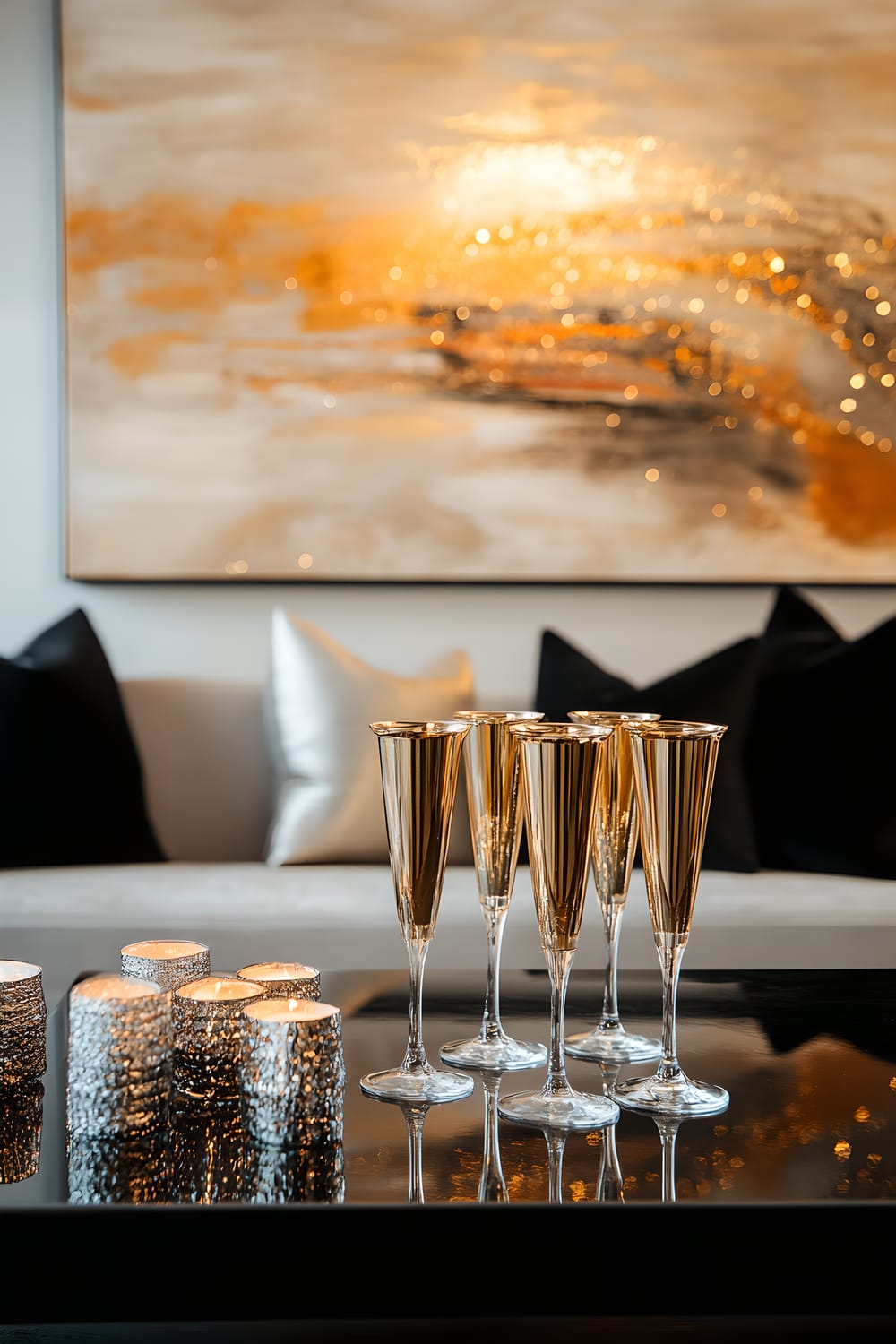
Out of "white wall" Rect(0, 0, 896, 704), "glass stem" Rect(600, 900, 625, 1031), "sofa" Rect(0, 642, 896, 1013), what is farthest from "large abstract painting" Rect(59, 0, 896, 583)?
"glass stem" Rect(600, 900, 625, 1031)

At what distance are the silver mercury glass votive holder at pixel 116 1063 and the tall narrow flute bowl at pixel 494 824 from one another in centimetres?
30

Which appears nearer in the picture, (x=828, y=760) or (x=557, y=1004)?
(x=557, y=1004)

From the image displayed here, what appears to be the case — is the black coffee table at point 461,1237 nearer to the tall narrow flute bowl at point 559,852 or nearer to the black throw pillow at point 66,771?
the tall narrow flute bowl at point 559,852

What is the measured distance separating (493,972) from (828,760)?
1.45 meters

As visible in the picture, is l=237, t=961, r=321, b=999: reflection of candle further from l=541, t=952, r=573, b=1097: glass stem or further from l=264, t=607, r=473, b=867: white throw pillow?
l=264, t=607, r=473, b=867: white throw pillow

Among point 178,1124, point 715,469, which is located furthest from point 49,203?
point 178,1124

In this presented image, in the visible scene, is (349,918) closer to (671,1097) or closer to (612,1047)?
(612,1047)

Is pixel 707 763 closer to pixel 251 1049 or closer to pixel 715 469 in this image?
pixel 251 1049

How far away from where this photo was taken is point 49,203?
2.96 metres

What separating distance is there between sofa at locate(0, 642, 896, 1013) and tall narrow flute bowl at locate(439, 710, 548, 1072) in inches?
28.2

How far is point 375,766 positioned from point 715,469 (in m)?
1.16

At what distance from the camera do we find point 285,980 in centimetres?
111

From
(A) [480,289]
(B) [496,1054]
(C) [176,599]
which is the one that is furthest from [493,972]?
(A) [480,289]

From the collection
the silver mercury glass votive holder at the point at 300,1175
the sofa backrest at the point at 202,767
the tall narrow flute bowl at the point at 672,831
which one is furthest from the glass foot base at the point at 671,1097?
the sofa backrest at the point at 202,767
